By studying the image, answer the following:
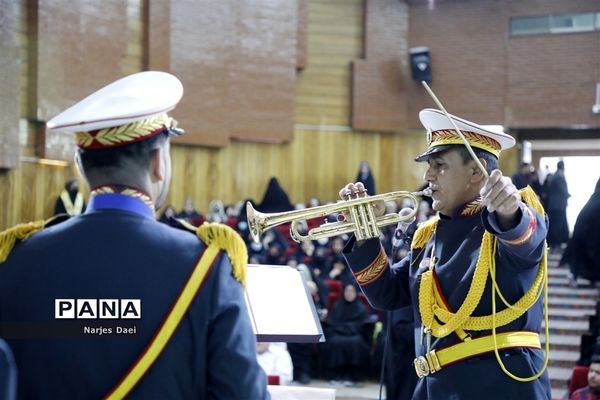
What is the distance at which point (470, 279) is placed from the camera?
3090mm

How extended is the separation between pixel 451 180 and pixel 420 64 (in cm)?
1451

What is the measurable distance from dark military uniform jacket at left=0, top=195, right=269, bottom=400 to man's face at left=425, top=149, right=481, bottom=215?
4.59 feet

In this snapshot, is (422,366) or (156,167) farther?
(422,366)

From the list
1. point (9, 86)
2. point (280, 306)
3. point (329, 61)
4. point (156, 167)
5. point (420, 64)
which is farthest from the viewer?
point (329, 61)

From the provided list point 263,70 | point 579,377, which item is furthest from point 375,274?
point 263,70

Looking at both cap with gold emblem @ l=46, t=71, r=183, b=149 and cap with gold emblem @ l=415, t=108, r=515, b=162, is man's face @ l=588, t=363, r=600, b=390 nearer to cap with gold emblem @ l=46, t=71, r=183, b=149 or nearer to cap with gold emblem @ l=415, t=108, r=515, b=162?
cap with gold emblem @ l=415, t=108, r=515, b=162

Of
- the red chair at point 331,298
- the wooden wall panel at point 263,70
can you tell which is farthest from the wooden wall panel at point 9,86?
the red chair at point 331,298

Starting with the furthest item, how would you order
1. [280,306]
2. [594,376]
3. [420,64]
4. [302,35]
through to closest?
[420,64], [302,35], [594,376], [280,306]

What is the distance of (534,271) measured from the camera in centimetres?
307

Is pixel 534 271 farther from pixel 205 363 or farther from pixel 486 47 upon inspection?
pixel 486 47

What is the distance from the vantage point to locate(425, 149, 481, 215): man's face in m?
3.20

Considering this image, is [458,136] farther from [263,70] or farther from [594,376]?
[263,70]

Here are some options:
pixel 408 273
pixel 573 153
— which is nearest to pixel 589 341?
pixel 408 273

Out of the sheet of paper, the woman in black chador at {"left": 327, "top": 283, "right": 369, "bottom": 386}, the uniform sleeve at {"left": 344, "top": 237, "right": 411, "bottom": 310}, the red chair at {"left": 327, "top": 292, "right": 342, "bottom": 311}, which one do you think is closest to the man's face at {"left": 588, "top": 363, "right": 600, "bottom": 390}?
the uniform sleeve at {"left": 344, "top": 237, "right": 411, "bottom": 310}
